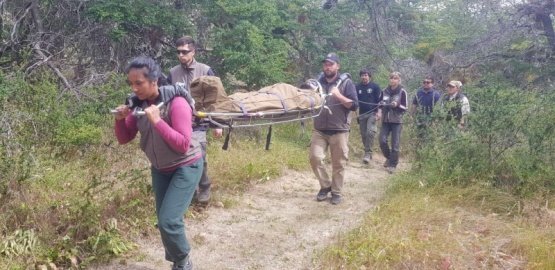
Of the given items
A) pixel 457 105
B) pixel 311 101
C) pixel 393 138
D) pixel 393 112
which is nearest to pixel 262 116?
pixel 311 101

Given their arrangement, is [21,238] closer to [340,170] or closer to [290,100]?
[290,100]

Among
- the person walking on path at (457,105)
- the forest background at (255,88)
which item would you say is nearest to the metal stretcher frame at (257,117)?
the forest background at (255,88)

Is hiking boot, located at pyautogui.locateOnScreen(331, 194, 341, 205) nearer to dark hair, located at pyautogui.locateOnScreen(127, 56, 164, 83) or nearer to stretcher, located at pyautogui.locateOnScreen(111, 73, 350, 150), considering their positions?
stretcher, located at pyautogui.locateOnScreen(111, 73, 350, 150)

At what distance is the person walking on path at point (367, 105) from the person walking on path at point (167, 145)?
567cm

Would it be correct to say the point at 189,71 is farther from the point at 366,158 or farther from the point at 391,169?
the point at 366,158

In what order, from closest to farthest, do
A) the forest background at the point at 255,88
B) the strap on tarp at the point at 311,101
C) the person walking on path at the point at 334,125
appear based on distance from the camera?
the forest background at the point at 255,88, the strap on tarp at the point at 311,101, the person walking on path at the point at 334,125

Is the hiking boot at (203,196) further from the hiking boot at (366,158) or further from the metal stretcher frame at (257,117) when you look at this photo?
the hiking boot at (366,158)

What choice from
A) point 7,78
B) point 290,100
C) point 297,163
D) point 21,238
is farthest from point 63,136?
point 297,163

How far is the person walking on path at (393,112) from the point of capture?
872 cm

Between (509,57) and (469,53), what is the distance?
0.84 m

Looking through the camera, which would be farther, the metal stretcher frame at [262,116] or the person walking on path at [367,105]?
the person walking on path at [367,105]

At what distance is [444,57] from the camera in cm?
1163

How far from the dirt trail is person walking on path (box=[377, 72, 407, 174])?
1.62m

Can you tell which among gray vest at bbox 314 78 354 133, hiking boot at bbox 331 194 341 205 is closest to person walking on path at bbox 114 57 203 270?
gray vest at bbox 314 78 354 133
